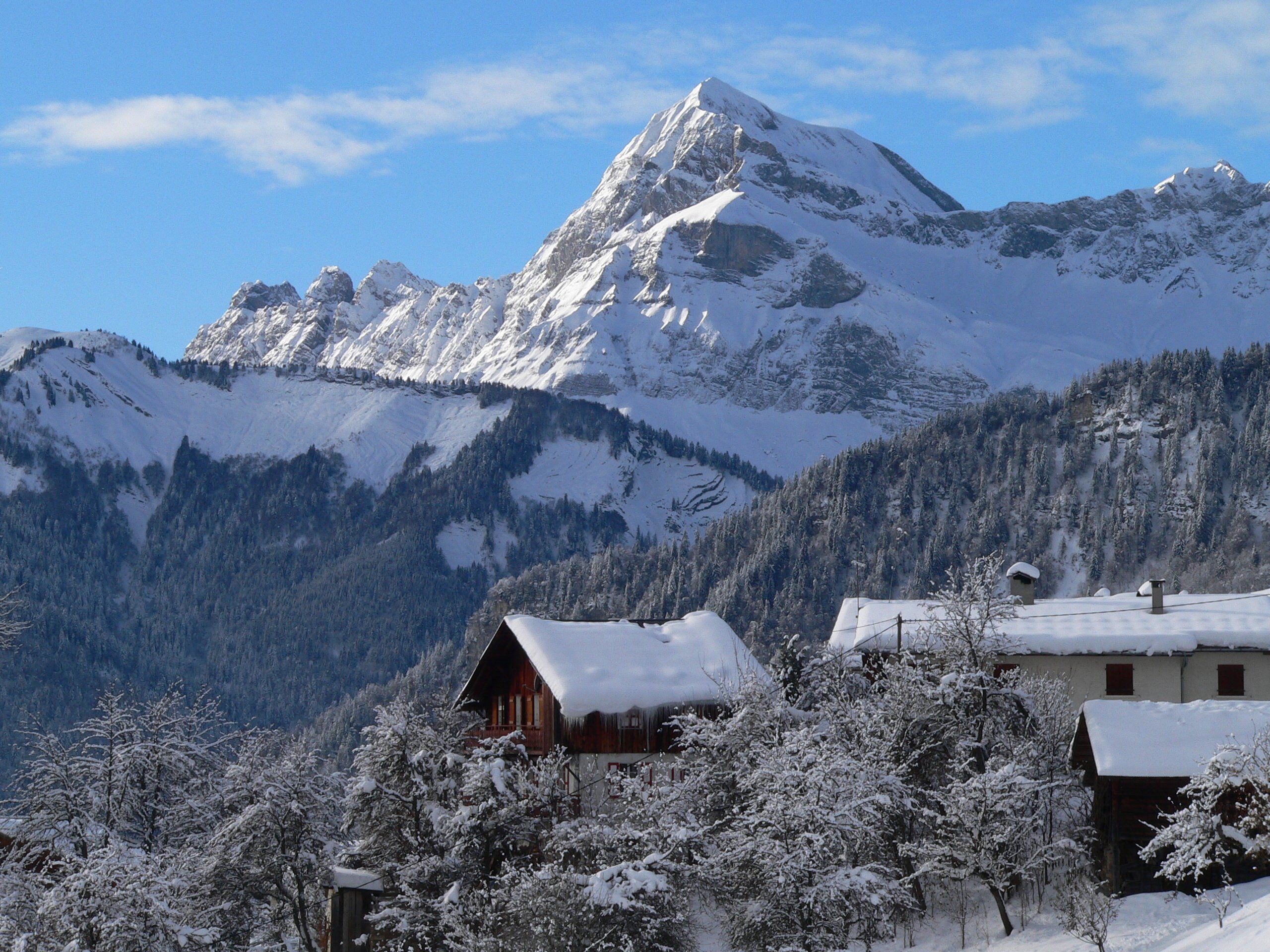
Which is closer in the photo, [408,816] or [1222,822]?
[1222,822]

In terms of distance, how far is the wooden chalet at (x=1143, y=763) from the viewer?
122 ft

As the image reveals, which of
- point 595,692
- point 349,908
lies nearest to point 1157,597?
point 595,692

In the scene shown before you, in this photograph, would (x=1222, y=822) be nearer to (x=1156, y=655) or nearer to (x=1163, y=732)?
(x=1163, y=732)

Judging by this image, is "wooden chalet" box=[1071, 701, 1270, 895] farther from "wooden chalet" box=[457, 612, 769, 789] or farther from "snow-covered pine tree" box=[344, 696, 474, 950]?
"snow-covered pine tree" box=[344, 696, 474, 950]

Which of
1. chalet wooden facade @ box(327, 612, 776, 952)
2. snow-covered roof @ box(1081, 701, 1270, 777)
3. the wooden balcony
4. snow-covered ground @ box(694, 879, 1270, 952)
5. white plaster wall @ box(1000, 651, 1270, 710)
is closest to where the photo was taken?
snow-covered ground @ box(694, 879, 1270, 952)

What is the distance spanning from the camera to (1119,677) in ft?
194

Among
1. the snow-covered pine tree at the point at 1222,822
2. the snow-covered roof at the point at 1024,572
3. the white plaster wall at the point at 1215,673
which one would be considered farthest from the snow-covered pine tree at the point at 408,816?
the snow-covered roof at the point at 1024,572

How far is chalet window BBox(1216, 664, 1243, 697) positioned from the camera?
2301 inches

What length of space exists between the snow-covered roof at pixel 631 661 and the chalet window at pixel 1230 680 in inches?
742

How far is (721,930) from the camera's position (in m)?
41.9

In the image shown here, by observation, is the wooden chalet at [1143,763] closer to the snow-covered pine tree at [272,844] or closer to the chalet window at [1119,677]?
the chalet window at [1119,677]

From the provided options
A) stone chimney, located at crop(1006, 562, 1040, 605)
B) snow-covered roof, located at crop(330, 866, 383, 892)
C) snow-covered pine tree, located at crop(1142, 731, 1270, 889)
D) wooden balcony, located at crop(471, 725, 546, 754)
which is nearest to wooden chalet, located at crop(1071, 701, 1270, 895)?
snow-covered pine tree, located at crop(1142, 731, 1270, 889)

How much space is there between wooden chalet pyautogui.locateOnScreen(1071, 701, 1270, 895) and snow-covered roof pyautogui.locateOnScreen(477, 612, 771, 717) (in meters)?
12.7

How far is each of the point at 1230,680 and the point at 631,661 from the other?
23.9 meters
